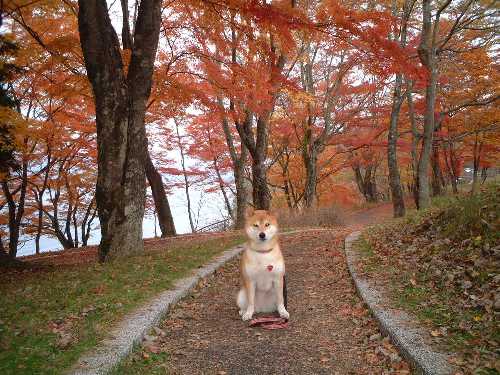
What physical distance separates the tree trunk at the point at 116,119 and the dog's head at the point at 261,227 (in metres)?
4.38

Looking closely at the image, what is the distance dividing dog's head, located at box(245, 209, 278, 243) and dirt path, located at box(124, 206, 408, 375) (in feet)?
3.61

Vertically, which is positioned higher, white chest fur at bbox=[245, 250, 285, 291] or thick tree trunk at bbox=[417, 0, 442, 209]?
thick tree trunk at bbox=[417, 0, 442, 209]

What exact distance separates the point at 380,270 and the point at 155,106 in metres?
11.9

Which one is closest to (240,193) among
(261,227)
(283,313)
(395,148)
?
(395,148)

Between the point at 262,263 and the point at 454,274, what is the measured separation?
2.37 metres

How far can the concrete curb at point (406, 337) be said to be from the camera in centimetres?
329

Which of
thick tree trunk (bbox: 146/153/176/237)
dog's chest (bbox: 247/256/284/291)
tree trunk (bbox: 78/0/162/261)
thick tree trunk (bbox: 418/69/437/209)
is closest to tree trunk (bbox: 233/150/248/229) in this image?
thick tree trunk (bbox: 146/153/176/237)

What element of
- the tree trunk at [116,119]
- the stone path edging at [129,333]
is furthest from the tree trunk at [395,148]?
the stone path edging at [129,333]

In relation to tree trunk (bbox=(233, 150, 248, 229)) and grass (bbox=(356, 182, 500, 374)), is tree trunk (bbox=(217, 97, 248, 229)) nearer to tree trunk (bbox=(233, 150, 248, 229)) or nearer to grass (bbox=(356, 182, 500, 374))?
tree trunk (bbox=(233, 150, 248, 229))

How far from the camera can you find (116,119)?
823cm

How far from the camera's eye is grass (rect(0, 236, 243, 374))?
367cm

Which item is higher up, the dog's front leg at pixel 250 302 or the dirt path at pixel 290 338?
the dog's front leg at pixel 250 302

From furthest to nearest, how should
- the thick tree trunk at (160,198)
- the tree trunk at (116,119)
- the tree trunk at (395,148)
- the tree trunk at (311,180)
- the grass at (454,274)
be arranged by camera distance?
the tree trunk at (311,180) → the thick tree trunk at (160,198) → the tree trunk at (395,148) → the tree trunk at (116,119) → the grass at (454,274)

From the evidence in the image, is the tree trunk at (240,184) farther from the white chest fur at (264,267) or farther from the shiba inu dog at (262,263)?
the white chest fur at (264,267)
